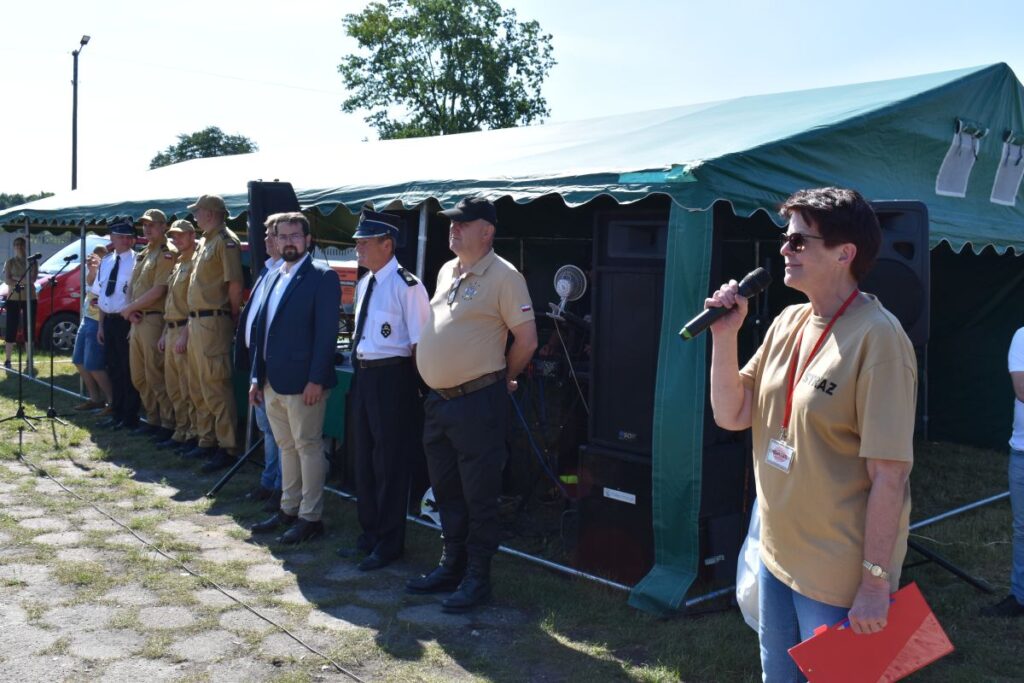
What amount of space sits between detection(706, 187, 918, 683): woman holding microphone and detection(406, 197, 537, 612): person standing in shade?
6.82ft

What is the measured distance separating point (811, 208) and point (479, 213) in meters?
2.38

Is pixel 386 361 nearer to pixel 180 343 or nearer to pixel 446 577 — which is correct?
pixel 446 577

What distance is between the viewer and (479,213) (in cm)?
448

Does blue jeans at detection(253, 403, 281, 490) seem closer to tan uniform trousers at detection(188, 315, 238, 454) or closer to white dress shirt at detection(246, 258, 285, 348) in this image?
white dress shirt at detection(246, 258, 285, 348)

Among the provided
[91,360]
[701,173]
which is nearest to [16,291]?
[91,360]

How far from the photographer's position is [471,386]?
4449 mm

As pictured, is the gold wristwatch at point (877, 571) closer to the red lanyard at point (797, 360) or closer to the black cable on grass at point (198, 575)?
the red lanyard at point (797, 360)

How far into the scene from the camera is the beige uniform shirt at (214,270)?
7246 millimetres

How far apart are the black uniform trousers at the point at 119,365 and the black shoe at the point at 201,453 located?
1.50m

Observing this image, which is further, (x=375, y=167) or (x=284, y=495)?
(x=375, y=167)

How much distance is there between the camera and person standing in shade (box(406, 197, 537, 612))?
14.5ft

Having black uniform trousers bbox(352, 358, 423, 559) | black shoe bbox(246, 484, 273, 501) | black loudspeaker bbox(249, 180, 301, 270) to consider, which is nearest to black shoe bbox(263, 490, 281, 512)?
black shoe bbox(246, 484, 273, 501)

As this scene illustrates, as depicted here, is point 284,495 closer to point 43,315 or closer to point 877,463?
point 877,463

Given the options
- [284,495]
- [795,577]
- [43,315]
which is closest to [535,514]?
[284,495]
